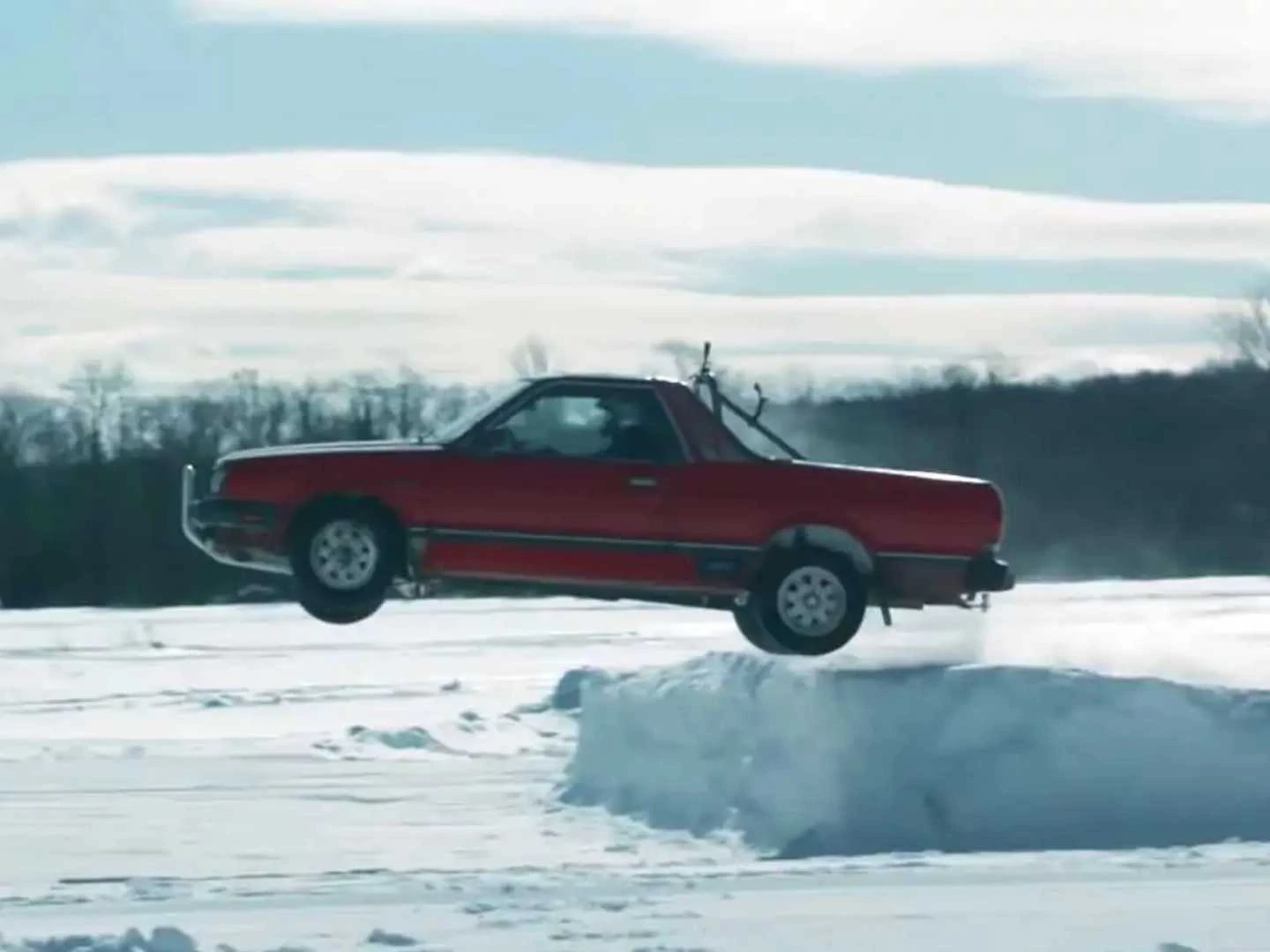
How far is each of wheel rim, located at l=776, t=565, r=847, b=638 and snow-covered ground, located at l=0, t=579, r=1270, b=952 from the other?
14.1 m

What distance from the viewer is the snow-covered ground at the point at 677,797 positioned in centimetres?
4278

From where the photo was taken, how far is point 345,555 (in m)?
10.6

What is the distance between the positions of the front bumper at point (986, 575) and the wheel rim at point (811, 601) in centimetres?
55

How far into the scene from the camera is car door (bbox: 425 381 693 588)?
10141 millimetres

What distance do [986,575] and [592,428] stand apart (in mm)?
1832

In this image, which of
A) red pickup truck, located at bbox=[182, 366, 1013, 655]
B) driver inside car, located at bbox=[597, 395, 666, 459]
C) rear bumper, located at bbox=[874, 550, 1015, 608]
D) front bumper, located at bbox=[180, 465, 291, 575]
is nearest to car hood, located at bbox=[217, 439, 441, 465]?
red pickup truck, located at bbox=[182, 366, 1013, 655]

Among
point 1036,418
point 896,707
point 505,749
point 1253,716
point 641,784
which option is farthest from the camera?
point 505,749

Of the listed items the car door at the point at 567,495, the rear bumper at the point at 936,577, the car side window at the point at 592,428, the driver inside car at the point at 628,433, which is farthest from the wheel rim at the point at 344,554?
the rear bumper at the point at 936,577

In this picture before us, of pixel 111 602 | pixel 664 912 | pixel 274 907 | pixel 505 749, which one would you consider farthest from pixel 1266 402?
pixel 505 749

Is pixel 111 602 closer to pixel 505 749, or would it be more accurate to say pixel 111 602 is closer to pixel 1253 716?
pixel 1253 716

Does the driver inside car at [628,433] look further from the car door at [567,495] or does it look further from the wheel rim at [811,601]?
the wheel rim at [811,601]

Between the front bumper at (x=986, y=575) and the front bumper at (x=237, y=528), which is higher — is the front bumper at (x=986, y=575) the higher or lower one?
the lower one

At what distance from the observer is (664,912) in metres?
45.2

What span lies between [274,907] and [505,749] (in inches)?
681
